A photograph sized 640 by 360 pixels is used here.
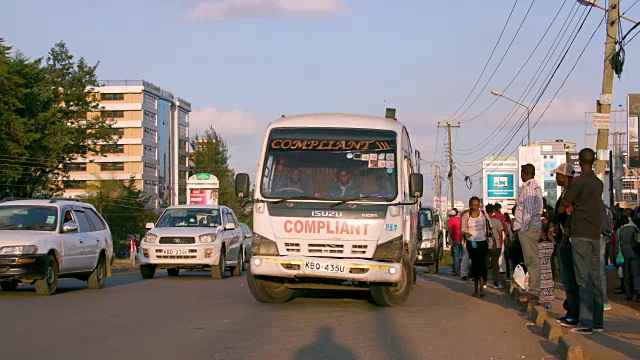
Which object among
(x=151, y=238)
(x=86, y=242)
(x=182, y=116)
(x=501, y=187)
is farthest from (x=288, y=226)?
(x=182, y=116)

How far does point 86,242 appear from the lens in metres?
16.7

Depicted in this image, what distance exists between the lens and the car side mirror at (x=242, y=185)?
13.5m

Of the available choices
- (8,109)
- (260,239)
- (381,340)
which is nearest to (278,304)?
(260,239)

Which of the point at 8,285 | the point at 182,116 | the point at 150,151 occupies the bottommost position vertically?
the point at 8,285

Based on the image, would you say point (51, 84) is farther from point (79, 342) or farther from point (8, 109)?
point (79, 342)

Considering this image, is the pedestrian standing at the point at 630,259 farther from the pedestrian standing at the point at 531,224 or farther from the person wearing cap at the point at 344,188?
the person wearing cap at the point at 344,188

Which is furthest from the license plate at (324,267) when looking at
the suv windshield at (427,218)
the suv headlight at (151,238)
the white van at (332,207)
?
the suv windshield at (427,218)

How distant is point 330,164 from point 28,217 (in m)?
6.34

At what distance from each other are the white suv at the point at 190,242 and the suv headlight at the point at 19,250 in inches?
239

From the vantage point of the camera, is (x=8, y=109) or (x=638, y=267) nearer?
(x=638, y=267)

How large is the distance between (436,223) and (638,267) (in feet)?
56.1

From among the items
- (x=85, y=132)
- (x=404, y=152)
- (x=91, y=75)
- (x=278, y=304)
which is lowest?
(x=278, y=304)

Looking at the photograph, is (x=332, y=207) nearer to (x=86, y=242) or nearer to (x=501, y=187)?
(x=86, y=242)

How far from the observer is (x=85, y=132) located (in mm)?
63969
